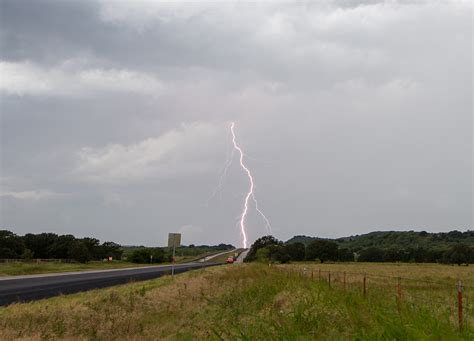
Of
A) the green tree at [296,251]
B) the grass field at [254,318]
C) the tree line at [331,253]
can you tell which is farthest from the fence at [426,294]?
the green tree at [296,251]

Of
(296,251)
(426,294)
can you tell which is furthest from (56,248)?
(426,294)

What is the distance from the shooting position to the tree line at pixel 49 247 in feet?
279

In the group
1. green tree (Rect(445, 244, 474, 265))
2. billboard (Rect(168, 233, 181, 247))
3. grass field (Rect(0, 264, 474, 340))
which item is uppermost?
green tree (Rect(445, 244, 474, 265))

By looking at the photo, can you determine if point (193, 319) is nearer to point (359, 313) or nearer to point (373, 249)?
point (359, 313)

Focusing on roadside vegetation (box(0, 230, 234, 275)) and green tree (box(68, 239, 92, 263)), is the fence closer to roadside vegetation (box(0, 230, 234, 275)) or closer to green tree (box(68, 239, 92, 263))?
roadside vegetation (box(0, 230, 234, 275))

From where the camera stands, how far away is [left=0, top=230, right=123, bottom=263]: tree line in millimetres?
85125

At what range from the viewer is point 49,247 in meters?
94.5

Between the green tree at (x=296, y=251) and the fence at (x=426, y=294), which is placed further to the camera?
the green tree at (x=296, y=251)

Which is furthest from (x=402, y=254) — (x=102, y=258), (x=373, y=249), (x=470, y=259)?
(x=102, y=258)

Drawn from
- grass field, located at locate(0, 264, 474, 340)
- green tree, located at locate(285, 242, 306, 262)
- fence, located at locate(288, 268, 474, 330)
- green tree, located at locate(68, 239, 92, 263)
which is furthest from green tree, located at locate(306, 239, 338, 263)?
grass field, located at locate(0, 264, 474, 340)

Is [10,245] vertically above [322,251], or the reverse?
[322,251]

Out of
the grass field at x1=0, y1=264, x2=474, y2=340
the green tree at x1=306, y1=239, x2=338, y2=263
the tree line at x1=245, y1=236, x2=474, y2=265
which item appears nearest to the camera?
the grass field at x1=0, y1=264, x2=474, y2=340

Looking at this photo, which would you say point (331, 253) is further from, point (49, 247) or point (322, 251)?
point (49, 247)

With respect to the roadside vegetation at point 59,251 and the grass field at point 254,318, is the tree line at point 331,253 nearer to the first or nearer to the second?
the roadside vegetation at point 59,251
